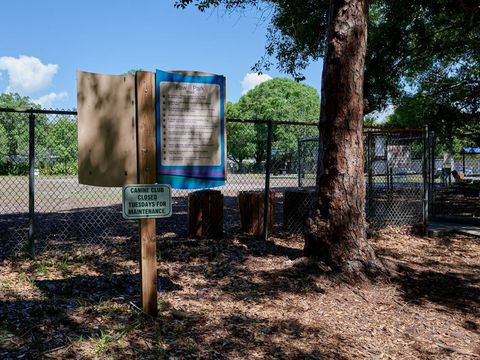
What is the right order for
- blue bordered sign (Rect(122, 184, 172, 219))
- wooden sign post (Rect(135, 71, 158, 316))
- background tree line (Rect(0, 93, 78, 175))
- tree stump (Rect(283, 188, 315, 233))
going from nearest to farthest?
1. blue bordered sign (Rect(122, 184, 172, 219))
2. wooden sign post (Rect(135, 71, 158, 316))
3. tree stump (Rect(283, 188, 315, 233))
4. background tree line (Rect(0, 93, 78, 175))

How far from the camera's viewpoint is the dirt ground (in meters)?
3.51

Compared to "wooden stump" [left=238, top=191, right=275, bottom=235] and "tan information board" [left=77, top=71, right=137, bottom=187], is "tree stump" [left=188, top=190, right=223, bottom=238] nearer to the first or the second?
"wooden stump" [left=238, top=191, right=275, bottom=235]

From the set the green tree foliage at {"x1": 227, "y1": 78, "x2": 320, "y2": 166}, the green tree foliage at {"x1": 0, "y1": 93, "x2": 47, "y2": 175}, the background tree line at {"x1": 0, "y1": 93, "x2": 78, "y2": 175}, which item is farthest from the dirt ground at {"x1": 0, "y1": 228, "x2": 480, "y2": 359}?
the green tree foliage at {"x1": 227, "y1": 78, "x2": 320, "y2": 166}

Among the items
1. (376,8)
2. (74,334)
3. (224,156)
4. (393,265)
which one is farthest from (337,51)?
(376,8)

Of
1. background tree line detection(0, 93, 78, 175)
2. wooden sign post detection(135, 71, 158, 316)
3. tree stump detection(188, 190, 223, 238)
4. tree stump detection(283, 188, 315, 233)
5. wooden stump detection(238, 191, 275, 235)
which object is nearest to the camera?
wooden sign post detection(135, 71, 158, 316)

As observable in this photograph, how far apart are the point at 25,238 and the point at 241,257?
12.8 feet

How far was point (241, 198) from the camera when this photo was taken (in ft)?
25.8

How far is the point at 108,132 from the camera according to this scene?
152 inches

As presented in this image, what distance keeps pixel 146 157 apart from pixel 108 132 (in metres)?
0.40

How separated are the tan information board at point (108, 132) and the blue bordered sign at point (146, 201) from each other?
0.49 ft

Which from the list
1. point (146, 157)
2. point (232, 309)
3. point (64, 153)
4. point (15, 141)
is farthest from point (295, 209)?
point (15, 141)

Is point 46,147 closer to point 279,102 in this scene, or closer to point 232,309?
point 232,309

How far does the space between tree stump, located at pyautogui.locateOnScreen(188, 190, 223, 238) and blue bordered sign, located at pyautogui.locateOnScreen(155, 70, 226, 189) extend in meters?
3.18

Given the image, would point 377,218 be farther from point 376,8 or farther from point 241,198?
point 376,8
